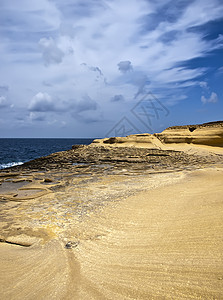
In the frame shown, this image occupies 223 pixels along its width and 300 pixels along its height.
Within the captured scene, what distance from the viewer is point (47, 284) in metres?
2.15

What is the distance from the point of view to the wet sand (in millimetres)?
1935

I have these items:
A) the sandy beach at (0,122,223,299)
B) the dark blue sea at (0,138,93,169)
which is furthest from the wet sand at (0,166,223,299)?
the dark blue sea at (0,138,93,169)

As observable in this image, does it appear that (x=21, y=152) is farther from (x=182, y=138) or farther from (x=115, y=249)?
(x=115, y=249)

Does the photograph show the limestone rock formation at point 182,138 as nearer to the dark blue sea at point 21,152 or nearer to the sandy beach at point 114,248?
the dark blue sea at point 21,152

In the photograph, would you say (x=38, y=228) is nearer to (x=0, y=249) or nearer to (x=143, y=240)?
(x=0, y=249)

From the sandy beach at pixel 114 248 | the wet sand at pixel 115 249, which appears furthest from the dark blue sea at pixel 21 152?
the wet sand at pixel 115 249

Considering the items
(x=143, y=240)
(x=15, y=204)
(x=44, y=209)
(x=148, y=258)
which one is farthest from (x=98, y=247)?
(x=15, y=204)

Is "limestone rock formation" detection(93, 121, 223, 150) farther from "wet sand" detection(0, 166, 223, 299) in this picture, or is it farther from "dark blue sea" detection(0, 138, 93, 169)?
"wet sand" detection(0, 166, 223, 299)

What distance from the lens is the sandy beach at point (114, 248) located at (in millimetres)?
1938

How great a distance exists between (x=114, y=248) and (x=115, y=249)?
0.04 metres

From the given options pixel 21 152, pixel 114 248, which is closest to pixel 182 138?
pixel 114 248

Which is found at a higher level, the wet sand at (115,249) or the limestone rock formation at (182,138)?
the limestone rock formation at (182,138)

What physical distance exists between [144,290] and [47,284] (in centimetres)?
100

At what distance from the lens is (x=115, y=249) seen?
283 centimetres
